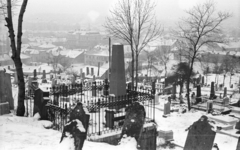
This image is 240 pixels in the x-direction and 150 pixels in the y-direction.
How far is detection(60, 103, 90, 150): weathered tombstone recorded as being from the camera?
4.47 meters

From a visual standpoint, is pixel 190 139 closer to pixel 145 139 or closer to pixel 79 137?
Result: pixel 145 139

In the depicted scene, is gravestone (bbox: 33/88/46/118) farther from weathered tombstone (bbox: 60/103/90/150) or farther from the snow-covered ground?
weathered tombstone (bbox: 60/103/90/150)

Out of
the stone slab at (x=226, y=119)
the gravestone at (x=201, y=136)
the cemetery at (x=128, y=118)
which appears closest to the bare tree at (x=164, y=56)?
the stone slab at (x=226, y=119)

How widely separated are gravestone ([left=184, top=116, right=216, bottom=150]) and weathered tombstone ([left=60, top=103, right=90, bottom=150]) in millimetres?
2119

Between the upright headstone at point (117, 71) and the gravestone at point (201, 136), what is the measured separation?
289 inches

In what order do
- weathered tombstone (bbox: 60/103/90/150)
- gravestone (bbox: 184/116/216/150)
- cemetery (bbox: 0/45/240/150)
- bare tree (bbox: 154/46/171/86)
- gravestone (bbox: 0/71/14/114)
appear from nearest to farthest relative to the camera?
1. weathered tombstone (bbox: 60/103/90/150)
2. gravestone (bbox: 184/116/216/150)
3. cemetery (bbox: 0/45/240/150)
4. gravestone (bbox: 0/71/14/114)
5. bare tree (bbox: 154/46/171/86)

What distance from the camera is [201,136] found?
4.78m

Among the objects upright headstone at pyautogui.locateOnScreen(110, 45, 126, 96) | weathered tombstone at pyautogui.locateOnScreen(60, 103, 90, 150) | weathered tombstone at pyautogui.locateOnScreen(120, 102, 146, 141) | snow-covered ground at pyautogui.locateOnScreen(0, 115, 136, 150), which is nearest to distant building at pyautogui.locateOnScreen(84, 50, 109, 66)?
upright headstone at pyautogui.locateOnScreen(110, 45, 126, 96)

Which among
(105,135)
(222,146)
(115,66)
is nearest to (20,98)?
(105,135)

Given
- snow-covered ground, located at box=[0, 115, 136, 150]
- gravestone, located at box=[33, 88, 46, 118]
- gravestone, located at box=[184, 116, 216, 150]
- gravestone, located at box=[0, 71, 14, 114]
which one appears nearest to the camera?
gravestone, located at box=[184, 116, 216, 150]

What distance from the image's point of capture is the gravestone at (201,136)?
466cm

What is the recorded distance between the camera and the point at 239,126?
11109 millimetres

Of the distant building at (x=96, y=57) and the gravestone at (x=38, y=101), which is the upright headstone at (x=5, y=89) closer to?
the gravestone at (x=38, y=101)

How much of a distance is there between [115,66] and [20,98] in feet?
15.2
